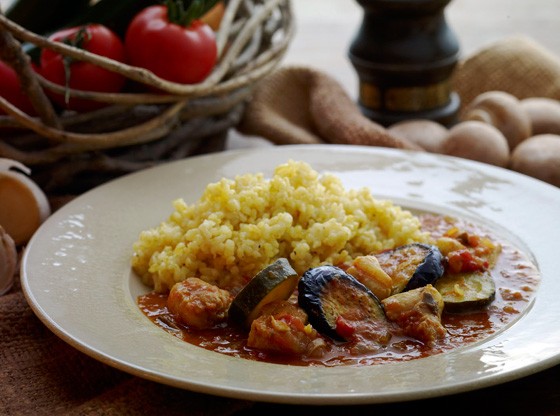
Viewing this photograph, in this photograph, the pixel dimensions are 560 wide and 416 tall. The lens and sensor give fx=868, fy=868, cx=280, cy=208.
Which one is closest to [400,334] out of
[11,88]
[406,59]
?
[11,88]

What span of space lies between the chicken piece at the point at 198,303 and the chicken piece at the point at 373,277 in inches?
14.9

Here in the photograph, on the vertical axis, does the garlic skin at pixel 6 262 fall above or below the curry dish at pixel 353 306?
below

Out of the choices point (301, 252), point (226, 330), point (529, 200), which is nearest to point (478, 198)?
point (529, 200)

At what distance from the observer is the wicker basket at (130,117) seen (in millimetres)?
3098

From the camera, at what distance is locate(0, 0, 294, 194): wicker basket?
310cm

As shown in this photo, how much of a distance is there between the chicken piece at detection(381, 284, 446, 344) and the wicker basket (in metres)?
1.28

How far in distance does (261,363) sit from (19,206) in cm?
138

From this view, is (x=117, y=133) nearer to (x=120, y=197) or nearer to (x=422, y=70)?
(x=120, y=197)

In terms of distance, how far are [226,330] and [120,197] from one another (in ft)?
3.28

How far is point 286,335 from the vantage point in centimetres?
224

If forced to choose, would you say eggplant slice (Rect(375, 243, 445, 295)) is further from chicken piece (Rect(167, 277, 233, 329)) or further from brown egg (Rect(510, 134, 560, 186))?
brown egg (Rect(510, 134, 560, 186))

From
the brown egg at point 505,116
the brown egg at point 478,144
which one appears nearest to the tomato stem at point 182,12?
the brown egg at point 478,144

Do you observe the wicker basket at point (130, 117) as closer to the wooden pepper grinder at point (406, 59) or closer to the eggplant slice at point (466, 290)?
the wooden pepper grinder at point (406, 59)

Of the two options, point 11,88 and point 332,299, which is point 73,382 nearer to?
point 332,299
